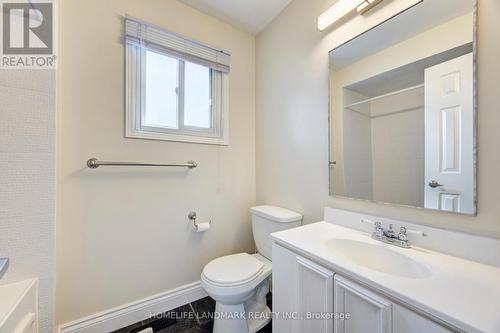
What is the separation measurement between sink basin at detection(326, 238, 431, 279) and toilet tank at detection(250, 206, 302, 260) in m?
0.46

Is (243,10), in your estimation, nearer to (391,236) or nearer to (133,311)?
(391,236)

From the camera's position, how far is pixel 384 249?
3.14 feet

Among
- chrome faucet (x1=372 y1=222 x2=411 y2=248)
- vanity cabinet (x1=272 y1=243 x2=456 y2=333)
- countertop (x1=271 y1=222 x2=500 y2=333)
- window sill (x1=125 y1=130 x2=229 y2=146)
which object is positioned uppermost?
window sill (x1=125 y1=130 x2=229 y2=146)

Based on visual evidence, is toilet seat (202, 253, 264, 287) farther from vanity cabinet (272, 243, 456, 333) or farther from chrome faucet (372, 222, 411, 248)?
chrome faucet (372, 222, 411, 248)

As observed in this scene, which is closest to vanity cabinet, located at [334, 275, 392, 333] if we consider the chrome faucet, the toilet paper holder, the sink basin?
the sink basin

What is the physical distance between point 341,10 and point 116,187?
6.08 feet

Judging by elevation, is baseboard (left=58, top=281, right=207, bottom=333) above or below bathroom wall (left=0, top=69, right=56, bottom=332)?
below

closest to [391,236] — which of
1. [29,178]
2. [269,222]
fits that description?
[269,222]

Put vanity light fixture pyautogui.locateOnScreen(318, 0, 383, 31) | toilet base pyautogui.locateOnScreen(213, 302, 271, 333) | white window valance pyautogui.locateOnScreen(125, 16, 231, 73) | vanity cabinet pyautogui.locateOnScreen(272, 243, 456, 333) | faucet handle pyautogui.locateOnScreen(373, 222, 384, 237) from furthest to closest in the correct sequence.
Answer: white window valance pyautogui.locateOnScreen(125, 16, 231, 73) → toilet base pyautogui.locateOnScreen(213, 302, 271, 333) → vanity light fixture pyautogui.locateOnScreen(318, 0, 383, 31) → faucet handle pyautogui.locateOnScreen(373, 222, 384, 237) → vanity cabinet pyautogui.locateOnScreen(272, 243, 456, 333)

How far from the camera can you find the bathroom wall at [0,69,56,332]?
929mm

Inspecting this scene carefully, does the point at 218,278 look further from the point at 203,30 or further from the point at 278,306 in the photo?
the point at 203,30

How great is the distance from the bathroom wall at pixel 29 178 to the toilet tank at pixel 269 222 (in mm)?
1254

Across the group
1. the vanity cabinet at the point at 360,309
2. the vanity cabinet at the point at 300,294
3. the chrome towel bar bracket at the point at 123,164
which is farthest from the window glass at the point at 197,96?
the vanity cabinet at the point at 360,309

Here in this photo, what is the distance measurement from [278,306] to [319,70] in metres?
1.50
